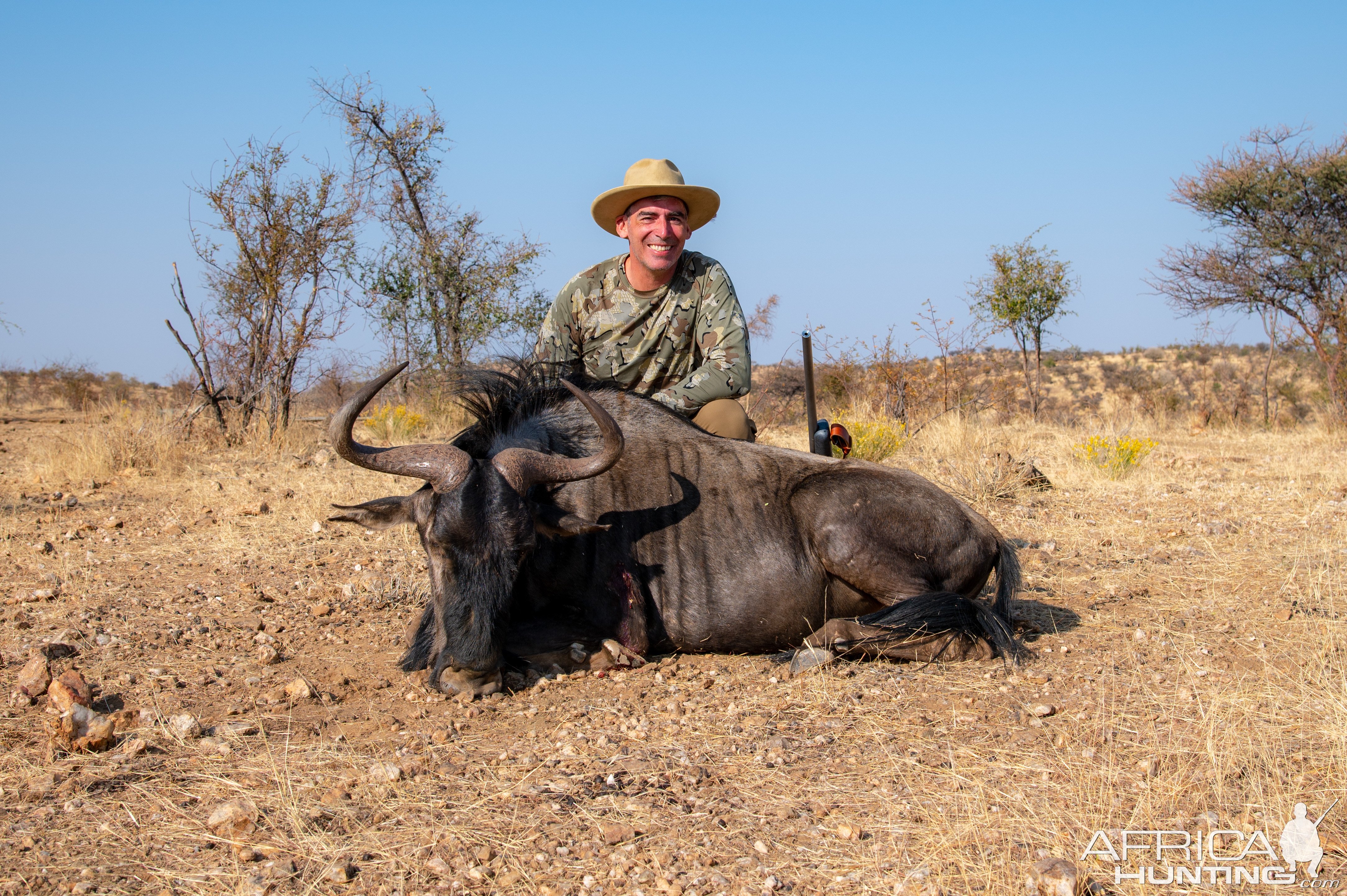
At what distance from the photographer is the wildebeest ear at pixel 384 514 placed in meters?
3.68

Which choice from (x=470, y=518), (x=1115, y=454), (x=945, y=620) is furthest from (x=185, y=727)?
(x=1115, y=454)

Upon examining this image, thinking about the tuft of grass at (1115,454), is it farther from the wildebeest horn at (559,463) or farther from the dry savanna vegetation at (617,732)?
the wildebeest horn at (559,463)

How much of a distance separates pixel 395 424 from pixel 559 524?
8.59m

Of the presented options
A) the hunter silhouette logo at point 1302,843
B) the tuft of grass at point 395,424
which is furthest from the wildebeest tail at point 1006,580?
the tuft of grass at point 395,424

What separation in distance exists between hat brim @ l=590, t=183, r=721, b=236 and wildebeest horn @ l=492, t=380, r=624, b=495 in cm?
208

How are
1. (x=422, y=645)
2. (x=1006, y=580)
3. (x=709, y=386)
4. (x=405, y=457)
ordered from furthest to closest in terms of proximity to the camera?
(x=709, y=386), (x=1006, y=580), (x=422, y=645), (x=405, y=457)

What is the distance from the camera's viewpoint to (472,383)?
4355mm

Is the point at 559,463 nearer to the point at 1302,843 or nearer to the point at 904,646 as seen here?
the point at 904,646

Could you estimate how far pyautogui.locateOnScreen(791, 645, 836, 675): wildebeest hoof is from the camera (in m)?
3.84

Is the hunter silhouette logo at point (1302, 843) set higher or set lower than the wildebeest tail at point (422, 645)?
lower

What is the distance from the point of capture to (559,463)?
376 cm

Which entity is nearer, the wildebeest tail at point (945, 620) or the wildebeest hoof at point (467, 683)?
the wildebeest hoof at point (467, 683)

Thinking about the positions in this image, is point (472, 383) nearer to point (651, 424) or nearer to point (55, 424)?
point (651, 424)

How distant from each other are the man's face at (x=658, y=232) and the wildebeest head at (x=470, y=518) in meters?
2.02
